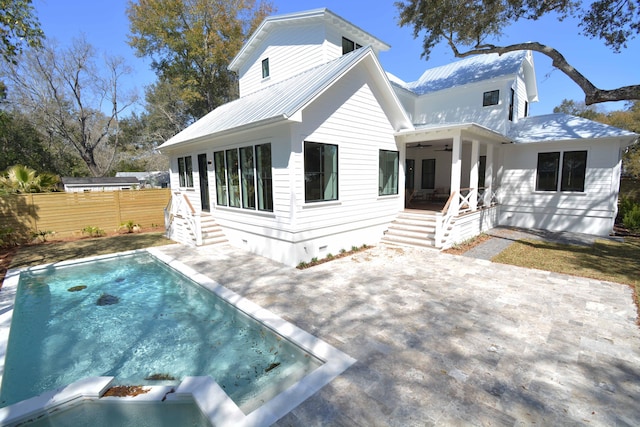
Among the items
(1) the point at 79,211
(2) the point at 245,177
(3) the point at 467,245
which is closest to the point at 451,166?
(3) the point at 467,245

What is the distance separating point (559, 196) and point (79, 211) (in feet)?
64.3

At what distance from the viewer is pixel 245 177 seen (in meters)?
8.78

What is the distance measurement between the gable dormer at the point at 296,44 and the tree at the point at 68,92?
19078 mm

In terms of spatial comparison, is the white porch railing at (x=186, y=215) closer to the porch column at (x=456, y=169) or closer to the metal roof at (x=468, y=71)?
the porch column at (x=456, y=169)

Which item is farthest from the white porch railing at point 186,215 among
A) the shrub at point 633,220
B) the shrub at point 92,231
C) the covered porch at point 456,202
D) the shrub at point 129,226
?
the shrub at point 633,220

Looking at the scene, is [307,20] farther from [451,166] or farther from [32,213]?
[32,213]

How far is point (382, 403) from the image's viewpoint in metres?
2.85

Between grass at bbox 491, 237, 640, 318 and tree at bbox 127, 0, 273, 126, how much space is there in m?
22.8

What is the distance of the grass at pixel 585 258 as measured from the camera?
6.57m

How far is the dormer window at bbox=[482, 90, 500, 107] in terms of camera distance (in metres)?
12.8

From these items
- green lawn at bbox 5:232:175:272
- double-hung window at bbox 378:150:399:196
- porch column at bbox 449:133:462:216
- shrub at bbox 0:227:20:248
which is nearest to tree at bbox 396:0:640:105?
porch column at bbox 449:133:462:216

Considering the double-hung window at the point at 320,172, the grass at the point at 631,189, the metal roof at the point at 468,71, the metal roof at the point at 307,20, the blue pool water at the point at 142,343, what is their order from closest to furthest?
the blue pool water at the point at 142,343
the double-hung window at the point at 320,172
the metal roof at the point at 307,20
the metal roof at the point at 468,71
the grass at the point at 631,189

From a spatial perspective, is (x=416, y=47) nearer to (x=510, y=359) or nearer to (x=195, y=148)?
(x=195, y=148)

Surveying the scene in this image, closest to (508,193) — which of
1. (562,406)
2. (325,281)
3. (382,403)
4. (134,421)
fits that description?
(325,281)
